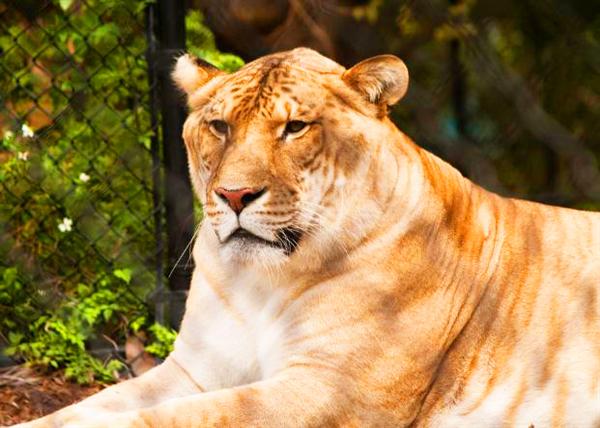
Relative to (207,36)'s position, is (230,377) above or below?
below

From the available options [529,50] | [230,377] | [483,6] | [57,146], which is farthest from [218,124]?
[57,146]

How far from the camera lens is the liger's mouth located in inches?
102

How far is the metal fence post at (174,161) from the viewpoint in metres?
3.76

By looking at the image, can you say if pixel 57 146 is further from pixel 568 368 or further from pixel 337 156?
pixel 568 368

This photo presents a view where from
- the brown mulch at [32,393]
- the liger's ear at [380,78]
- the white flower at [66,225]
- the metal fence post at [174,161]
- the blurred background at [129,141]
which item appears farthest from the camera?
the white flower at [66,225]

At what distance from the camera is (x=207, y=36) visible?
13.1ft

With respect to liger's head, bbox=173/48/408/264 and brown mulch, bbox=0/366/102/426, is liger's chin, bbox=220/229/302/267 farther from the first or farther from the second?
brown mulch, bbox=0/366/102/426

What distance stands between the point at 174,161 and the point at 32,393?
84 centimetres

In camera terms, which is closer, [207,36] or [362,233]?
[362,233]

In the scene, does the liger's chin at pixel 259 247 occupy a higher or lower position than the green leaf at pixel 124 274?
higher

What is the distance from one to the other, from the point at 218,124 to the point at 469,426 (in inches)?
34.7

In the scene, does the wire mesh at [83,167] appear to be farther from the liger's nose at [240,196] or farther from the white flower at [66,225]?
the liger's nose at [240,196]

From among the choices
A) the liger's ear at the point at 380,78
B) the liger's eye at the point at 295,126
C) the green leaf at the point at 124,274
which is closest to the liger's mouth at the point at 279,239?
the liger's eye at the point at 295,126

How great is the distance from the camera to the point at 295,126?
2.67 m
